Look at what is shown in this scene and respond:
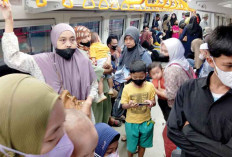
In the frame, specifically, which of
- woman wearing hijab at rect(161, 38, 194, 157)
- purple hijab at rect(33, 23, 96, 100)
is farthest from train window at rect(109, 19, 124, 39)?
purple hijab at rect(33, 23, 96, 100)

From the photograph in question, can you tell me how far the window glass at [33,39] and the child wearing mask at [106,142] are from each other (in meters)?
1.82

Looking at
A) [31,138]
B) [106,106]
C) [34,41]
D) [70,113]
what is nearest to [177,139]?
[70,113]

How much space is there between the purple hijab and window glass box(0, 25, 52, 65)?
3.43 feet

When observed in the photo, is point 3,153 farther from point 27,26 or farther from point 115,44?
point 115,44

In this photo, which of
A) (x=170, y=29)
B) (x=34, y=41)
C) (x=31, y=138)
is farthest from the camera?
(x=170, y=29)

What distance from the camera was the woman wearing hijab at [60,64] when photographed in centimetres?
167

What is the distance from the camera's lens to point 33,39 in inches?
121

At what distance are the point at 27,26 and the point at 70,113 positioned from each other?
2.14 meters

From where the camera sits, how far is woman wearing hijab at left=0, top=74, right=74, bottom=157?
592 mm

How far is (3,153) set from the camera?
2.13ft

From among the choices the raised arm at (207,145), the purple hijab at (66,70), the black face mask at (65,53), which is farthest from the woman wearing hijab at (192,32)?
the raised arm at (207,145)

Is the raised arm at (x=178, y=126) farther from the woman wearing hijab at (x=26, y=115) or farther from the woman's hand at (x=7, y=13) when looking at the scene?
the woman's hand at (x=7, y=13)

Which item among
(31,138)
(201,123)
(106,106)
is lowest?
(106,106)

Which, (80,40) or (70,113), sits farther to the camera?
(80,40)
